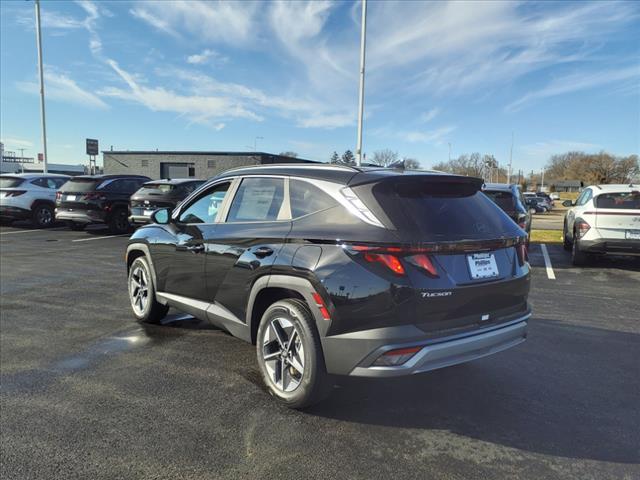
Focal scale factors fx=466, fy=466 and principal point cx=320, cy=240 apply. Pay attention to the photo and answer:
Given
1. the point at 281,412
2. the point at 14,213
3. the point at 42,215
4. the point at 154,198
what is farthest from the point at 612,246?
the point at 14,213

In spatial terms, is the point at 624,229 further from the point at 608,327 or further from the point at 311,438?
the point at 311,438

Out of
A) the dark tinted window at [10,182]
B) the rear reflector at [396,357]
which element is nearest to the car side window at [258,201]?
the rear reflector at [396,357]

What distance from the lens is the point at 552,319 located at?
568cm

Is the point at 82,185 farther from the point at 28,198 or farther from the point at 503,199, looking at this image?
the point at 503,199

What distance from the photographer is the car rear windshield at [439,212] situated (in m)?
2.97

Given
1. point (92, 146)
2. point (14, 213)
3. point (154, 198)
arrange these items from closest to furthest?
1. point (154, 198)
2. point (14, 213)
3. point (92, 146)

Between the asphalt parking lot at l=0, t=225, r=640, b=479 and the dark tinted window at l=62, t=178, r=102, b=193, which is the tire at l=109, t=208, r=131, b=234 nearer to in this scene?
the dark tinted window at l=62, t=178, r=102, b=193

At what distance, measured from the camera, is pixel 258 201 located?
3.88 meters

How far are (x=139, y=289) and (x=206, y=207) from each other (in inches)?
63.1

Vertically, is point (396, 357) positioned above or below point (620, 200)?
below

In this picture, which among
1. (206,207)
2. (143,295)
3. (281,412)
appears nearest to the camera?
(281,412)

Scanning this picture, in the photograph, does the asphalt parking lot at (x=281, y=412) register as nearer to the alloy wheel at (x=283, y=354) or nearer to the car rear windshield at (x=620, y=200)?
the alloy wheel at (x=283, y=354)

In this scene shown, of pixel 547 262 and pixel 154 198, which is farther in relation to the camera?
pixel 154 198

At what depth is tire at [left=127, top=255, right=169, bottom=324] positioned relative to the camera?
201 inches
